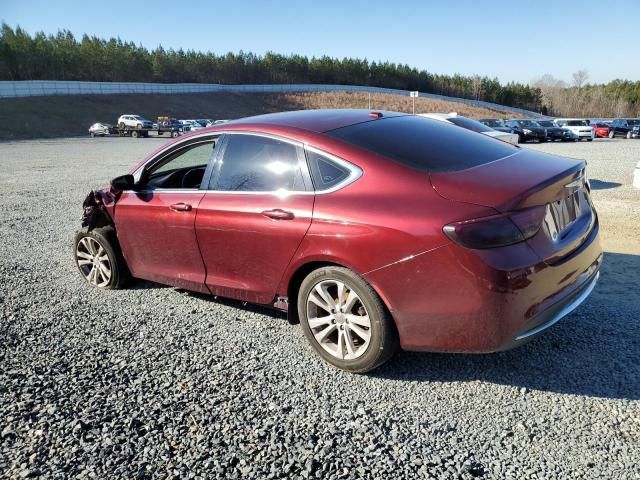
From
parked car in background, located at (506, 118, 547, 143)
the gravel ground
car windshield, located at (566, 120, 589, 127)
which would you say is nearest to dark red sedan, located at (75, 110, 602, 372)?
the gravel ground

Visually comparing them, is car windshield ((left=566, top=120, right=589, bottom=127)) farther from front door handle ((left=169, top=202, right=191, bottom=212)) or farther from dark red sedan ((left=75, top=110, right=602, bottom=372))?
front door handle ((left=169, top=202, right=191, bottom=212))

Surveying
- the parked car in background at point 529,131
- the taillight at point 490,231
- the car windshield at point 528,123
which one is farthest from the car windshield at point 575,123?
the taillight at point 490,231

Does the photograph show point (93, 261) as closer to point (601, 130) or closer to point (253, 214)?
point (253, 214)

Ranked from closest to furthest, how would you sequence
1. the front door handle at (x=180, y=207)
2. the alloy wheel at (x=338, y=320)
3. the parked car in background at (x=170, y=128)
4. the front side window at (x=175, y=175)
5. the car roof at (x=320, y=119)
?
the alloy wheel at (x=338, y=320) < the car roof at (x=320, y=119) < the front door handle at (x=180, y=207) < the front side window at (x=175, y=175) < the parked car in background at (x=170, y=128)

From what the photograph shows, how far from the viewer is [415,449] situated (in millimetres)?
2537

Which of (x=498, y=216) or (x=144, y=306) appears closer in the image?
(x=498, y=216)

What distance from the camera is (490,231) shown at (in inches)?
105

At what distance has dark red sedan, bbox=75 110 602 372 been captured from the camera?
8.98ft

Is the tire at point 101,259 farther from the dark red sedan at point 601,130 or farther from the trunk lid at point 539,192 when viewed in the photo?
the dark red sedan at point 601,130

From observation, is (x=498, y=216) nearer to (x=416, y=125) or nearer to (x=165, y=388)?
(x=416, y=125)

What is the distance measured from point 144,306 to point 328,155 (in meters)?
2.35

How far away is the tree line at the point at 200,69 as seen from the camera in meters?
74.9

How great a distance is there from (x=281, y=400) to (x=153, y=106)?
69466 millimetres

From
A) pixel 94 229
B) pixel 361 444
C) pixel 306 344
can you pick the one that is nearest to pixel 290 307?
pixel 306 344
